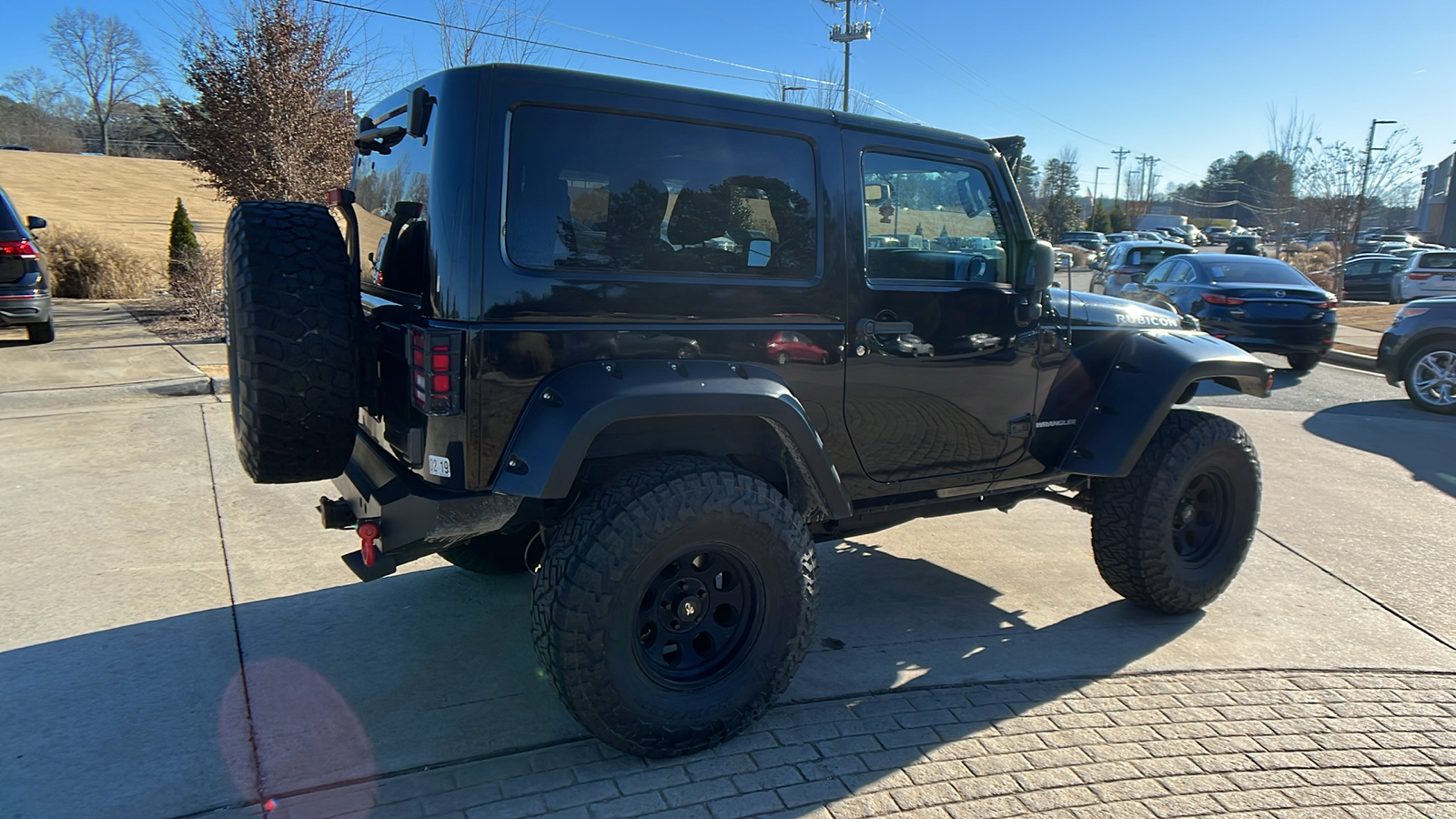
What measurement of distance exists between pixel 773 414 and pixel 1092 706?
1715 millimetres

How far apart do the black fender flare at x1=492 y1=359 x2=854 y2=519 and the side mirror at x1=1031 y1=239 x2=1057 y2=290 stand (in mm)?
1320

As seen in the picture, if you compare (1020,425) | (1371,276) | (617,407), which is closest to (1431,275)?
(1371,276)

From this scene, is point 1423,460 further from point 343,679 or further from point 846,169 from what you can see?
point 343,679

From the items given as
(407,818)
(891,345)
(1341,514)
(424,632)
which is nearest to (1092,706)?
(891,345)

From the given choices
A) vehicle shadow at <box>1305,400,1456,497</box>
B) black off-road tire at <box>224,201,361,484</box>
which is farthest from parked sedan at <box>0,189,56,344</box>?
vehicle shadow at <box>1305,400,1456,497</box>

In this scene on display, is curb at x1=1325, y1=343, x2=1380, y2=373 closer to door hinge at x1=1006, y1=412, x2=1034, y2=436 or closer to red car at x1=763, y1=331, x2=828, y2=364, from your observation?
door hinge at x1=1006, y1=412, x2=1034, y2=436

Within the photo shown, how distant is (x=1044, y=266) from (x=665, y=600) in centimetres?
200

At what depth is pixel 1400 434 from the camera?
8273mm

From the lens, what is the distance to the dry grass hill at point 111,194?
27.0 meters

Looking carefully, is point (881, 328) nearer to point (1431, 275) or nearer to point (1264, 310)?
point (1264, 310)

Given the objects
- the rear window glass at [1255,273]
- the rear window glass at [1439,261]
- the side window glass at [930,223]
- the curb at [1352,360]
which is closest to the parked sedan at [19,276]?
the side window glass at [930,223]

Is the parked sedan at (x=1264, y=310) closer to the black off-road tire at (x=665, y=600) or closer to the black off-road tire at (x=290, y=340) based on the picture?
the black off-road tire at (x=665, y=600)

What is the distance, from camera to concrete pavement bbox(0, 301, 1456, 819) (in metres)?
2.71

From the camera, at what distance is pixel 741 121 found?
3018 millimetres
